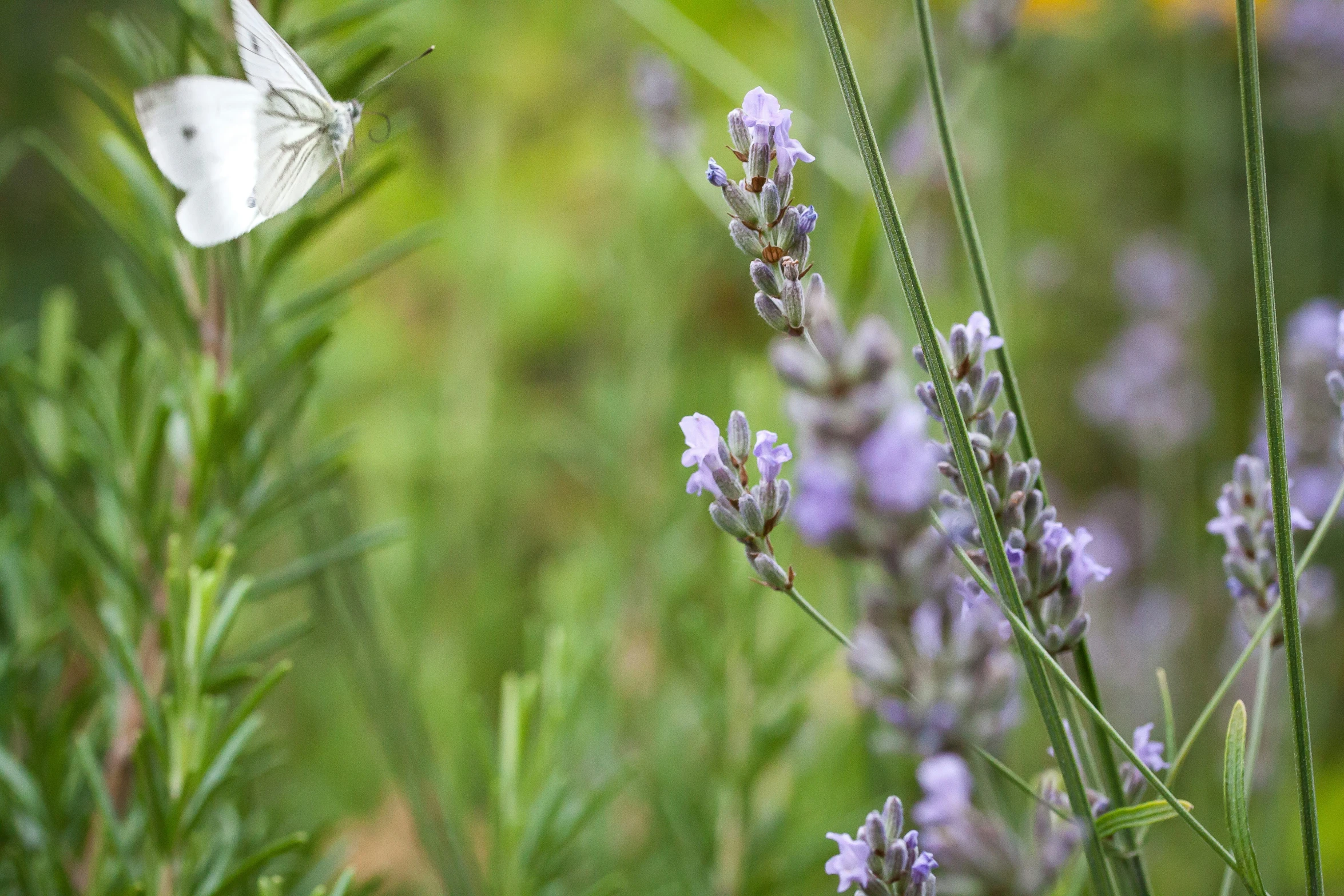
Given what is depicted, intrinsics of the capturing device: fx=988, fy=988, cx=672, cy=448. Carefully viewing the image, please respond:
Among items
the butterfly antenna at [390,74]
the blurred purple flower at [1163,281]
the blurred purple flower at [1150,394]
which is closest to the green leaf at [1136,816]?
the butterfly antenna at [390,74]

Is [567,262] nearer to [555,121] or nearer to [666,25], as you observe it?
[555,121]

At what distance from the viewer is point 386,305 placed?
1561mm

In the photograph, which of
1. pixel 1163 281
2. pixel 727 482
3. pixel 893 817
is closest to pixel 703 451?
pixel 727 482

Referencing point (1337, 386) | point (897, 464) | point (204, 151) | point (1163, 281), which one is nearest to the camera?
point (897, 464)

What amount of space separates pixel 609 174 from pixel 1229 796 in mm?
1344

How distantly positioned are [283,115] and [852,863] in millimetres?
458

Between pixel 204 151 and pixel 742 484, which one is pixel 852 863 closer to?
pixel 742 484

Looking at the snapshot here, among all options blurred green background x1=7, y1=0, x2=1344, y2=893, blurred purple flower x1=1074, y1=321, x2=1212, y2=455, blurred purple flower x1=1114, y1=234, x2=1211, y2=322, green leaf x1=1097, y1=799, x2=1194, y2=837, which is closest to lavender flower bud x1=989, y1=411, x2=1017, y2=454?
green leaf x1=1097, y1=799, x2=1194, y2=837

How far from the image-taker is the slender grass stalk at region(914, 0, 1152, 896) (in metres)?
0.26

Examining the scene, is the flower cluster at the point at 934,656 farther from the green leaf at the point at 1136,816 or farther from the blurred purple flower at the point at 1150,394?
the blurred purple flower at the point at 1150,394

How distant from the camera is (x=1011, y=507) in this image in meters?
0.28

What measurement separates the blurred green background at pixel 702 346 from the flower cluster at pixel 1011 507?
0.22 metres

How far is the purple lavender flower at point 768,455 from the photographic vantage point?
0.93 feet

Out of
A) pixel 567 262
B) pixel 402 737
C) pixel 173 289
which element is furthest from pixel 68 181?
pixel 567 262
